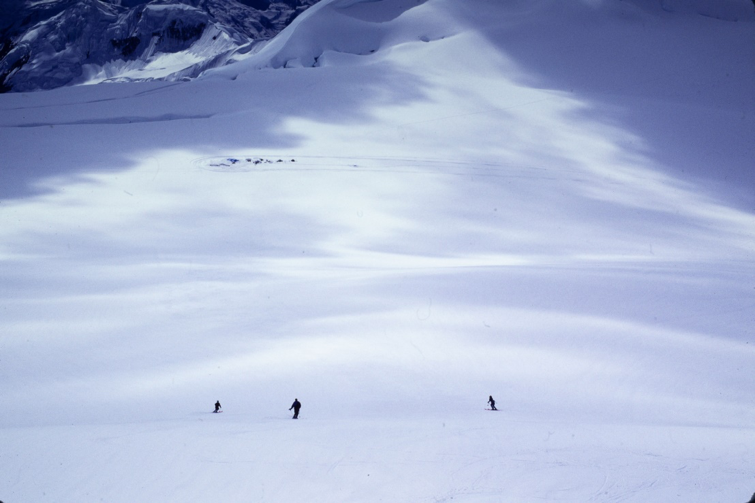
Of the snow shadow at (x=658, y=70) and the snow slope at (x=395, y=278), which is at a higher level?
the snow shadow at (x=658, y=70)

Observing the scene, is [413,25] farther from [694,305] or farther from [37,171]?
[694,305]

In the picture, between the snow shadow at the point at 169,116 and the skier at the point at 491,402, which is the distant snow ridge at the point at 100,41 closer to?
the snow shadow at the point at 169,116

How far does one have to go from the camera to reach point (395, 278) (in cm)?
1184

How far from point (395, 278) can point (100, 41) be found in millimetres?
50120

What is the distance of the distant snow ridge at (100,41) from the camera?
4834cm

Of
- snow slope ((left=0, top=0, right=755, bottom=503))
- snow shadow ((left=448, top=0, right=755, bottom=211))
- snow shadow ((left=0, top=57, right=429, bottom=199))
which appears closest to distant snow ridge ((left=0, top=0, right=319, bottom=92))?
snow shadow ((left=0, top=57, right=429, bottom=199))

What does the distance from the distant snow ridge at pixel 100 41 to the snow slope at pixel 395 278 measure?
23454 mm

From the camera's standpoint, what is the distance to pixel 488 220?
1641cm

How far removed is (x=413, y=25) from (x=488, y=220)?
18.6m

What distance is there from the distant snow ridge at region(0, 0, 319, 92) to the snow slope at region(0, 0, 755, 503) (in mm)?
23454

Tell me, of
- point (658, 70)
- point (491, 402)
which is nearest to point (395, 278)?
point (491, 402)

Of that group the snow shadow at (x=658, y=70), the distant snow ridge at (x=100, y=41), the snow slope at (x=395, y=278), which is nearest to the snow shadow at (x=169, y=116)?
the snow slope at (x=395, y=278)

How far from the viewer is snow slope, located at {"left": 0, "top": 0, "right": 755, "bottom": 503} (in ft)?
21.2

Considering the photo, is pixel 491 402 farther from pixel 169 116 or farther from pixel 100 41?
pixel 100 41
